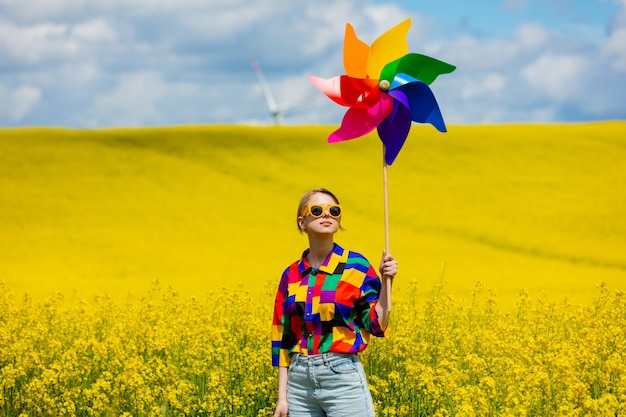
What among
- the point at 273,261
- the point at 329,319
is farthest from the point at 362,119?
the point at 273,261

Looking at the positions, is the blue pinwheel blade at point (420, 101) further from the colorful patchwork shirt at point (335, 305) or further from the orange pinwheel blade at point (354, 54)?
the colorful patchwork shirt at point (335, 305)

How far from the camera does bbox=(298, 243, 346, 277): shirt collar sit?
495 cm

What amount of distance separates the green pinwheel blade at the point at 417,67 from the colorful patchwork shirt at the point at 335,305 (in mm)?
1063

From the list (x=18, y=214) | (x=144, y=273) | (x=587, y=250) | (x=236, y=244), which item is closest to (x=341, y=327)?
(x=144, y=273)

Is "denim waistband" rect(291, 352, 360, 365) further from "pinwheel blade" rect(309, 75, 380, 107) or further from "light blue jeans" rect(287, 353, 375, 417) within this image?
"pinwheel blade" rect(309, 75, 380, 107)

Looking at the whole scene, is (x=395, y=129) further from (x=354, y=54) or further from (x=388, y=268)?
(x=388, y=268)

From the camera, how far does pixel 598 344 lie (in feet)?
23.6

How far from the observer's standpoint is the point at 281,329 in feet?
17.0

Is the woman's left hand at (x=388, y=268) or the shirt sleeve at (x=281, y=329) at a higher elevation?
the woman's left hand at (x=388, y=268)

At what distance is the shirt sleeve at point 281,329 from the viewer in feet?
16.8

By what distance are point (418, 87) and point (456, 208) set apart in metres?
14.3

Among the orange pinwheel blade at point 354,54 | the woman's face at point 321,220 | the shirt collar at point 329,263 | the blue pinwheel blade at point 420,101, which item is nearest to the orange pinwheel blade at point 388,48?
the orange pinwheel blade at point 354,54

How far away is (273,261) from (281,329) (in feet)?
35.8

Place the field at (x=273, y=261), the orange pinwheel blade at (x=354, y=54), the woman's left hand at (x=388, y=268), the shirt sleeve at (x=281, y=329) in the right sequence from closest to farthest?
1. the woman's left hand at (x=388, y=268)
2. the shirt sleeve at (x=281, y=329)
3. the orange pinwheel blade at (x=354, y=54)
4. the field at (x=273, y=261)
